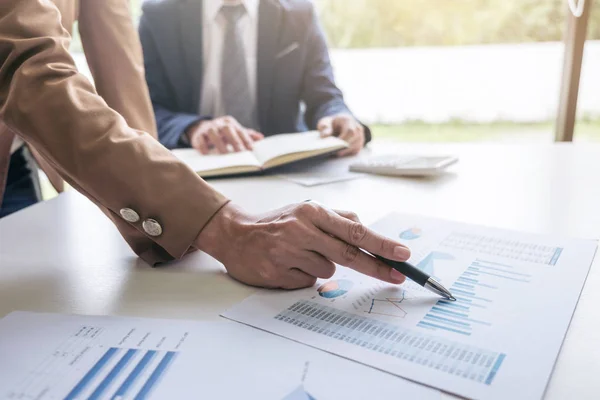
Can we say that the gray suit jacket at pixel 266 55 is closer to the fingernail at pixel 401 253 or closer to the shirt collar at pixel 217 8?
the shirt collar at pixel 217 8

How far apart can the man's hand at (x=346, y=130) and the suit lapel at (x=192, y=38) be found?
66 cm

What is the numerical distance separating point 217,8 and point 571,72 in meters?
1.25

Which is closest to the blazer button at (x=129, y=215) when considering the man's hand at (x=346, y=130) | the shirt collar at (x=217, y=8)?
the man's hand at (x=346, y=130)

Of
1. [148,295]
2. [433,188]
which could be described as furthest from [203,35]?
[148,295]

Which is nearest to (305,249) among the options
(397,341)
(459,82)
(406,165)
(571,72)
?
(397,341)

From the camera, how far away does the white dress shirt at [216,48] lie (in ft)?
6.11

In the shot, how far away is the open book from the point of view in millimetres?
1124

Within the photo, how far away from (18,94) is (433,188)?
698 mm

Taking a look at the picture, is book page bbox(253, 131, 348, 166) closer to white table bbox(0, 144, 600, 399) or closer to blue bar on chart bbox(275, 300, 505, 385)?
white table bbox(0, 144, 600, 399)

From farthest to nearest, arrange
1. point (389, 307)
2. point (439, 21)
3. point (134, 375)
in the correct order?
point (439, 21), point (389, 307), point (134, 375)

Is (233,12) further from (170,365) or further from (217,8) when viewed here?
(170,365)

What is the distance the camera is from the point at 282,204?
0.93 meters

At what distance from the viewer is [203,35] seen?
187 centimetres

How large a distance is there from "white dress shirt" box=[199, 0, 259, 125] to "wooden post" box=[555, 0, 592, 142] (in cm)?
109
